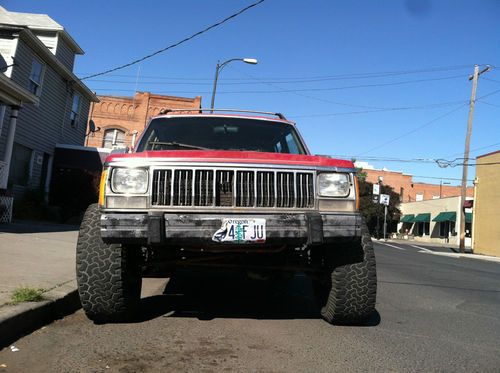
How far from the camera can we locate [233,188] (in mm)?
3895

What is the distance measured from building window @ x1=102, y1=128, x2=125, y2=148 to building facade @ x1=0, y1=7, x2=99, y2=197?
16.7 metres

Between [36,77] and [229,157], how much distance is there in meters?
15.5

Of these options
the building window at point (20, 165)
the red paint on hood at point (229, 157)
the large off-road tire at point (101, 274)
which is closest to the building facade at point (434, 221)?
the building window at point (20, 165)

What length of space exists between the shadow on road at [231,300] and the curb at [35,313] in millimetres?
740

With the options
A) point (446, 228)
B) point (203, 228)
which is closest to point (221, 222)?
point (203, 228)

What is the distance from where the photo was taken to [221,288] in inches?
252

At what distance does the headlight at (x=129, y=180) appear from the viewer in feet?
12.6

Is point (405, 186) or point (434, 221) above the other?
point (405, 186)

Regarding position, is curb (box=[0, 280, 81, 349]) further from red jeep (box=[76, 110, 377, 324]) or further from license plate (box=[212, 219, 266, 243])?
license plate (box=[212, 219, 266, 243])

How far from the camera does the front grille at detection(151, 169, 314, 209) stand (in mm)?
3842

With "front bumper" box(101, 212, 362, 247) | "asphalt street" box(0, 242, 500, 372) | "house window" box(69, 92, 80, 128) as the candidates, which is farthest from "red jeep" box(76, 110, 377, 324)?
"house window" box(69, 92, 80, 128)

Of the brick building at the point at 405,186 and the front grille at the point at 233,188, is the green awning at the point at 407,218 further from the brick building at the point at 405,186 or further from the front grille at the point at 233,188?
the front grille at the point at 233,188

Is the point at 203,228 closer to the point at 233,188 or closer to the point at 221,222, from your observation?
the point at 221,222

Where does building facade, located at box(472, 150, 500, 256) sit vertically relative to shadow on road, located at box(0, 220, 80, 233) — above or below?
above
